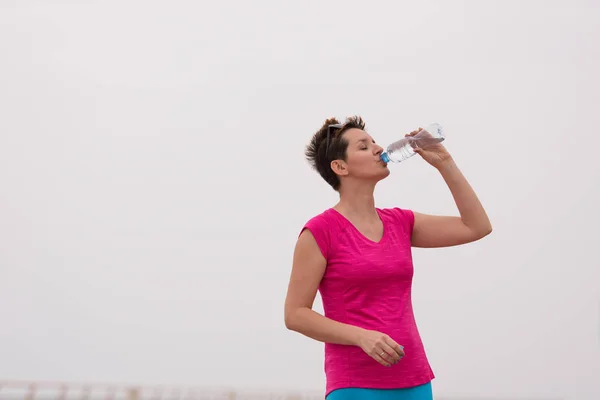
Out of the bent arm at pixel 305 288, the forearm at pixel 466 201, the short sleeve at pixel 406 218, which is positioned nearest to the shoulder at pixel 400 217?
the short sleeve at pixel 406 218

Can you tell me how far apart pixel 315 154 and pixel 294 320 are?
445 mm

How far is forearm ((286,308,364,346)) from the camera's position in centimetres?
126

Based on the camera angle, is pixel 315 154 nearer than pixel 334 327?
No

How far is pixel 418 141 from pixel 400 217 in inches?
7.3

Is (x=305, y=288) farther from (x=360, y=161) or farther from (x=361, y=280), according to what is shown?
(x=360, y=161)

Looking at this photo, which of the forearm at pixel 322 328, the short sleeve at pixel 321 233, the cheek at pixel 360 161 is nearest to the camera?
the forearm at pixel 322 328

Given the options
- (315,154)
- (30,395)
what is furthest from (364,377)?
(30,395)

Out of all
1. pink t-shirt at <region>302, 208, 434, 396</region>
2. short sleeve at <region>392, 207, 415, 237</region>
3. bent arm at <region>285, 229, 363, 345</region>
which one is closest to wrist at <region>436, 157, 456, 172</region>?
short sleeve at <region>392, 207, 415, 237</region>

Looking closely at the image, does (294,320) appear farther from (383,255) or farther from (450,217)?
(450,217)

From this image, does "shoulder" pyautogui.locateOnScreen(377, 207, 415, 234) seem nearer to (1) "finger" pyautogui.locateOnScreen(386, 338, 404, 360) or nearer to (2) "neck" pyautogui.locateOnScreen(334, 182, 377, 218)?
(2) "neck" pyautogui.locateOnScreen(334, 182, 377, 218)

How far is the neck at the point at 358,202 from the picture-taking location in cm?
149

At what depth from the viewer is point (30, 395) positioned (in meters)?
4.21

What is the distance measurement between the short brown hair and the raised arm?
0.16 meters

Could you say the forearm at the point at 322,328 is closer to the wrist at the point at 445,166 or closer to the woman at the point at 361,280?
the woman at the point at 361,280
